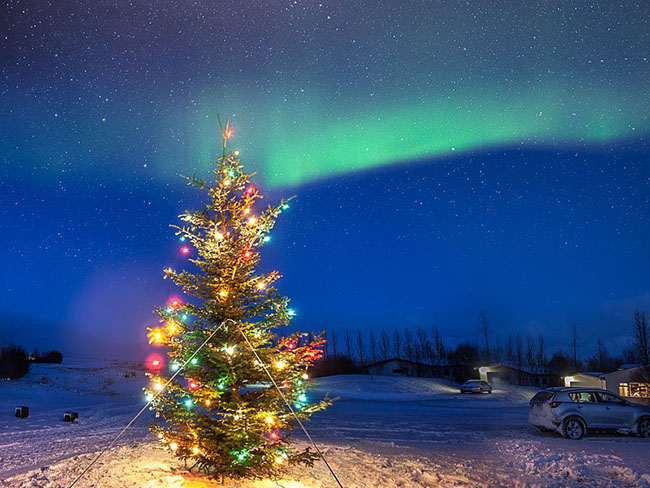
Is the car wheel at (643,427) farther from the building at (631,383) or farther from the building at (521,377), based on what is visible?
the building at (521,377)

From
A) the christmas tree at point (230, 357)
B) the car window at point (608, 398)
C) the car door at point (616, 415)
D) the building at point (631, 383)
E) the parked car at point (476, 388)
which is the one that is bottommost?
the parked car at point (476, 388)

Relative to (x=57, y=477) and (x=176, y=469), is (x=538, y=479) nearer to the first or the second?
(x=176, y=469)

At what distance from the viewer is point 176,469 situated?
8.98 meters

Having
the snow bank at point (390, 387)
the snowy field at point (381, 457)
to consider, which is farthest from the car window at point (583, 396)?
the snow bank at point (390, 387)

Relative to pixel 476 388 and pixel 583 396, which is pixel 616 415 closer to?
pixel 583 396

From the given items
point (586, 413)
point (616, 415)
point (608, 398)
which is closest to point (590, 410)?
point (586, 413)

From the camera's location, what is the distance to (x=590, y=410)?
1641 cm

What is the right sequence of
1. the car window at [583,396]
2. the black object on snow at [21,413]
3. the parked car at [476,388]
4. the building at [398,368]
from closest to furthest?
the car window at [583,396] < the black object on snow at [21,413] < the parked car at [476,388] < the building at [398,368]

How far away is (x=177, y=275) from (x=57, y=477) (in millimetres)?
3981

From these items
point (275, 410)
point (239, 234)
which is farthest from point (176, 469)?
point (239, 234)

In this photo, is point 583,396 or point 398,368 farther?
point 398,368

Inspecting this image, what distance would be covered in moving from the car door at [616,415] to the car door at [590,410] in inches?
5.4

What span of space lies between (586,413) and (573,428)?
0.71m

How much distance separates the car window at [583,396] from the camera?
16.7m
